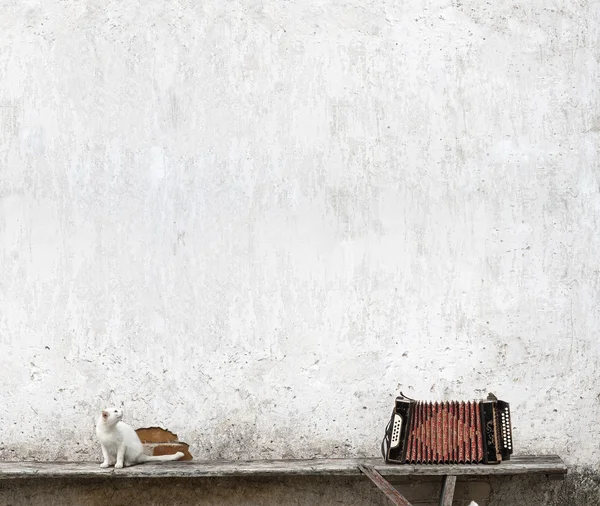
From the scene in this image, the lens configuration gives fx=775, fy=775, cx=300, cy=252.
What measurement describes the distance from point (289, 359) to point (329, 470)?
1.90 ft

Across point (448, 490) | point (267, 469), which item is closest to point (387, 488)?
point (448, 490)

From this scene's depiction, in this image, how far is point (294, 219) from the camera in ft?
12.3

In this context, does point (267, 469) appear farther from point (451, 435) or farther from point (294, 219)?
point (294, 219)

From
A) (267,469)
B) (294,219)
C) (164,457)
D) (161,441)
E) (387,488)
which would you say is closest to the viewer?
(387,488)

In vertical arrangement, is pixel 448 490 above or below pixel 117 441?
below

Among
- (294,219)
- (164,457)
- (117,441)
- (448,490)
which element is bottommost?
(448,490)

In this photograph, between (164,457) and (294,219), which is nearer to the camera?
(164,457)

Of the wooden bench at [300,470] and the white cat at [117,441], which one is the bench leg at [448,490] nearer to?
the wooden bench at [300,470]

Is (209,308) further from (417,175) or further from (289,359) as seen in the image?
(417,175)

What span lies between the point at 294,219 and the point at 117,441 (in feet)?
4.27

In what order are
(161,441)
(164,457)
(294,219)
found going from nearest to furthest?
(164,457) → (161,441) → (294,219)

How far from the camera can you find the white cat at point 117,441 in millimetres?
3197

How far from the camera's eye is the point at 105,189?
3762 millimetres

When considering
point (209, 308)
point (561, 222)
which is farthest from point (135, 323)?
point (561, 222)
